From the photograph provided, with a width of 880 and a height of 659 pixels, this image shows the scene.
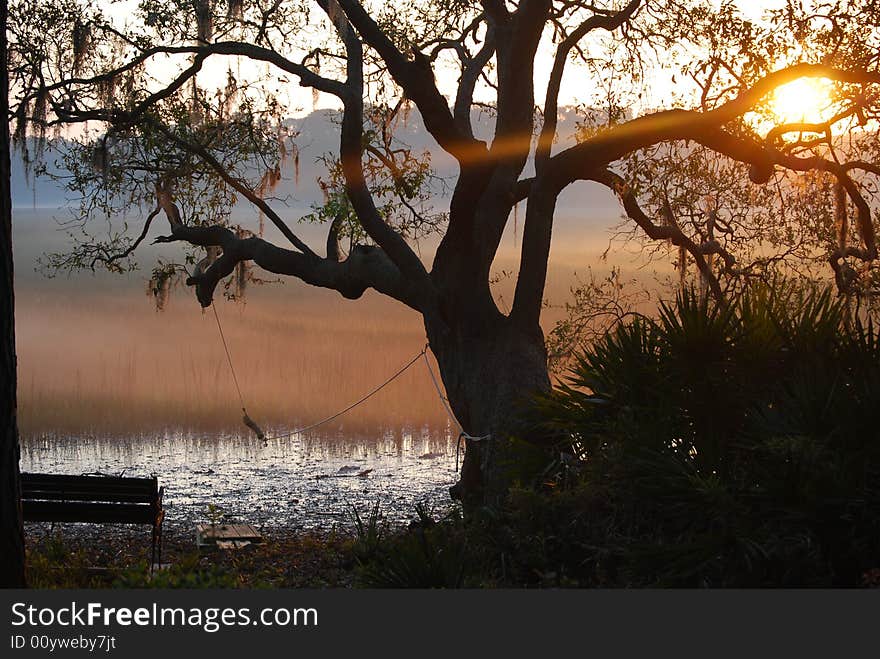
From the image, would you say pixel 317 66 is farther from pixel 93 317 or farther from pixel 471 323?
pixel 93 317

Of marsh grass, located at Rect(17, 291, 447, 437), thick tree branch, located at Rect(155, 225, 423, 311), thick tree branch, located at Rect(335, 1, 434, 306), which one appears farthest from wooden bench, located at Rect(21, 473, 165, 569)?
marsh grass, located at Rect(17, 291, 447, 437)

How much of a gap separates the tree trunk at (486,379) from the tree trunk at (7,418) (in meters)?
5.64

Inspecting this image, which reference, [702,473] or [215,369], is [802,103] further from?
[215,369]

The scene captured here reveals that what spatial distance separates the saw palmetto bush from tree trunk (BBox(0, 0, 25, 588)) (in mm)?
3152

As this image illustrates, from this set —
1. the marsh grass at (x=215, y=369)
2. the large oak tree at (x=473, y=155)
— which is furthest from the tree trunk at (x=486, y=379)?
the marsh grass at (x=215, y=369)

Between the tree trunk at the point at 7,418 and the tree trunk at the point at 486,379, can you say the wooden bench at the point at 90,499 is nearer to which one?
the tree trunk at the point at 486,379

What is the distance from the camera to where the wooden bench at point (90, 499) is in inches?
400

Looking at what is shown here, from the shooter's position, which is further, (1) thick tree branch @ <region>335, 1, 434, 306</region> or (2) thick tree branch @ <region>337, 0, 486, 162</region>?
(1) thick tree branch @ <region>335, 1, 434, 306</region>

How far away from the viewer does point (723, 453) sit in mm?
7004

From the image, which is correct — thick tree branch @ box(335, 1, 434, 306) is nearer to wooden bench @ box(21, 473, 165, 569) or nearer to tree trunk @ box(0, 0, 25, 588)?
wooden bench @ box(21, 473, 165, 569)

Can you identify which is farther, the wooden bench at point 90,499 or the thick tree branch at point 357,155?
the thick tree branch at point 357,155

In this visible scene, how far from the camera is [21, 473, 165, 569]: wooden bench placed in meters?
10.2

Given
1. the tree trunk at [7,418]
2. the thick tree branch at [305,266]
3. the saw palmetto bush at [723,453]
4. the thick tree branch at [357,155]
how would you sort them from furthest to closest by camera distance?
1. the thick tree branch at [305,266]
2. the thick tree branch at [357,155]
3. the tree trunk at [7,418]
4. the saw palmetto bush at [723,453]

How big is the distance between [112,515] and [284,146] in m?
7.12
